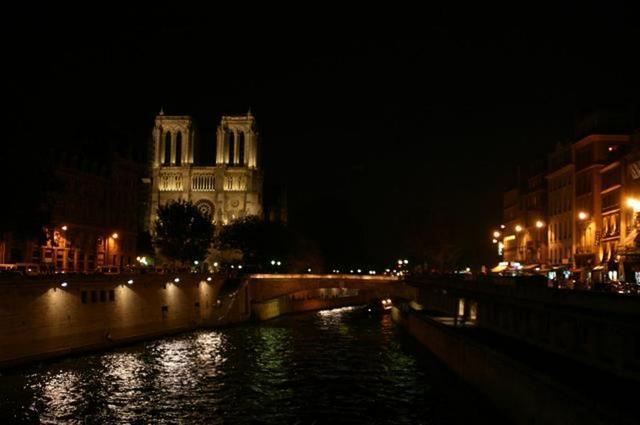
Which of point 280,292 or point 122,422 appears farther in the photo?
point 280,292

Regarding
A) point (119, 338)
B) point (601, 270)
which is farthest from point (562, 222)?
point (119, 338)

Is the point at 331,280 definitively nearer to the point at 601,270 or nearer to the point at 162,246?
the point at 162,246

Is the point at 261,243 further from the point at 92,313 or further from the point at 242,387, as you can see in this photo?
the point at 242,387

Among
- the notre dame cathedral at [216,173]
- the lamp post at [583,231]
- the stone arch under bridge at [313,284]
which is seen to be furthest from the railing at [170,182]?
the lamp post at [583,231]

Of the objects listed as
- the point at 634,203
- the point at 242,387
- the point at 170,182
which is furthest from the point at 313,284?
the point at 170,182

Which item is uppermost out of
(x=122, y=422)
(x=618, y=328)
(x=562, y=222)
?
(x=562, y=222)

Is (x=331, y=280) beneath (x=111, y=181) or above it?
beneath

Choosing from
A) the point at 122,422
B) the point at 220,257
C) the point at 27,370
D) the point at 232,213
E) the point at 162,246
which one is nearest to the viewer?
the point at 122,422

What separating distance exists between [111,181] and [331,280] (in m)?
35.2

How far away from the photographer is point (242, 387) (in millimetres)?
42688

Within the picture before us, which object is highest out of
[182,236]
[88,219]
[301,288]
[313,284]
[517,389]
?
[88,219]

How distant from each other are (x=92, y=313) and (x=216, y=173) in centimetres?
12560

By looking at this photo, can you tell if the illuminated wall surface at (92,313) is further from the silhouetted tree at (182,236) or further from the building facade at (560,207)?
the building facade at (560,207)

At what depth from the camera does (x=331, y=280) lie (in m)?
118
